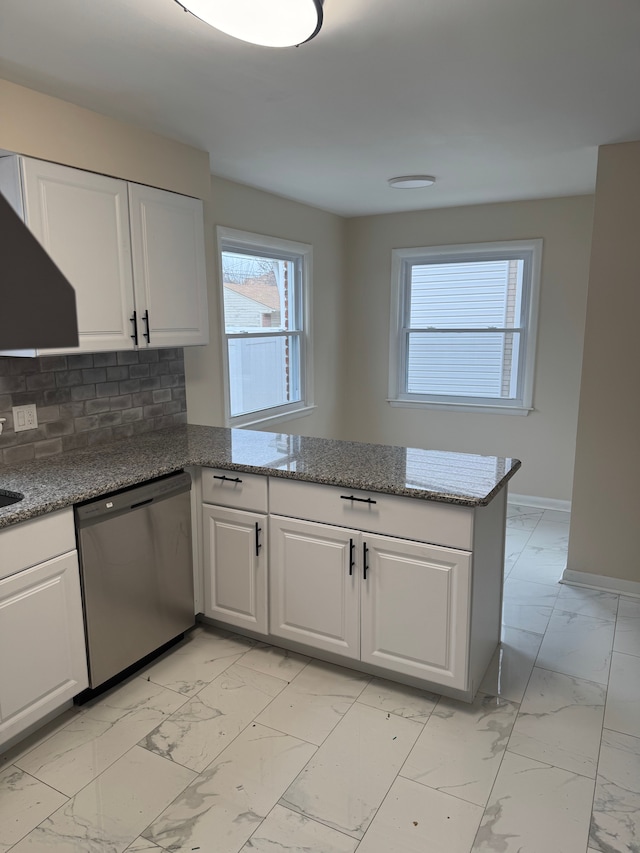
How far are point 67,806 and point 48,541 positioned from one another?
0.82 meters

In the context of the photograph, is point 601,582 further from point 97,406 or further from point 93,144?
point 93,144

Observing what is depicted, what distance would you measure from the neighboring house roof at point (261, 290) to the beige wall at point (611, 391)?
2.19m

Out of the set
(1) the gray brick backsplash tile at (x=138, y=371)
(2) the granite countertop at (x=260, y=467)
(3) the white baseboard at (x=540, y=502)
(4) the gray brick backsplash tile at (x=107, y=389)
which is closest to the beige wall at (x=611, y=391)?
(2) the granite countertop at (x=260, y=467)

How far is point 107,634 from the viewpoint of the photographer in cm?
221

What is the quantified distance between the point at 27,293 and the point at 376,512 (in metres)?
1.76

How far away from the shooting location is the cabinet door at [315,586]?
90.8 inches

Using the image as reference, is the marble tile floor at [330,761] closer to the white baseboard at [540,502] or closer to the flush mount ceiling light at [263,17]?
the white baseboard at [540,502]

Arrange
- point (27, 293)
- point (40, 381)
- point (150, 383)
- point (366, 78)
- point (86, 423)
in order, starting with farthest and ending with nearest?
point (150, 383) < point (86, 423) < point (40, 381) < point (366, 78) < point (27, 293)

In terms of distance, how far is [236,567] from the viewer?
2.59m

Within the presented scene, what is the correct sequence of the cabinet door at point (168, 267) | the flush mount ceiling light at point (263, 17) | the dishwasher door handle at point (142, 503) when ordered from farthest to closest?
the cabinet door at point (168, 267)
the dishwasher door handle at point (142, 503)
the flush mount ceiling light at point (263, 17)

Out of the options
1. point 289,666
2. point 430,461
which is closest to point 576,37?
point 430,461

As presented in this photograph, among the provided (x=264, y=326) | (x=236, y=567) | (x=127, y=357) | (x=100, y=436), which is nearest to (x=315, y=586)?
(x=236, y=567)

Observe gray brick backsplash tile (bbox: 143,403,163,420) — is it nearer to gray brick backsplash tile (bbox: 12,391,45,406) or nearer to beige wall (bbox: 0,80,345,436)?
beige wall (bbox: 0,80,345,436)

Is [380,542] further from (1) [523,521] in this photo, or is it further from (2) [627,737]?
(1) [523,521]
